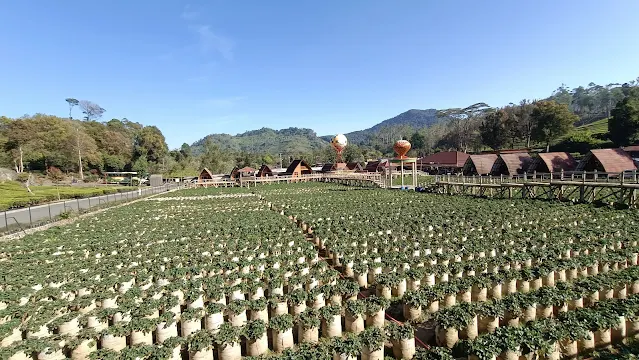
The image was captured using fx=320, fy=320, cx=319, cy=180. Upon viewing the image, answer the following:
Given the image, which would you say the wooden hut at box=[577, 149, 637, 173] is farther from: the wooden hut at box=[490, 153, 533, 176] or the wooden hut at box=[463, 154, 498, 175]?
the wooden hut at box=[463, 154, 498, 175]

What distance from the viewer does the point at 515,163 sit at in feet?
127

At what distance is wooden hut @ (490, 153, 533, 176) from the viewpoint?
38.2 meters

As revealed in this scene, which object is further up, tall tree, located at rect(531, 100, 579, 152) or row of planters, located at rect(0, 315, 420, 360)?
tall tree, located at rect(531, 100, 579, 152)

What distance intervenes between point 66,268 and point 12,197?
23203mm

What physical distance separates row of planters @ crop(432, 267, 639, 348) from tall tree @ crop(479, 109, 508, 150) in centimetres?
6955

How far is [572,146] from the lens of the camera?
178 feet

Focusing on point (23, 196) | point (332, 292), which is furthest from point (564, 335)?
point (23, 196)

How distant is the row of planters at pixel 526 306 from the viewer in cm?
596

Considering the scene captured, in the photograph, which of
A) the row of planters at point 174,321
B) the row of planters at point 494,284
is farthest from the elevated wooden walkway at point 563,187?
the row of planters at point 174,321

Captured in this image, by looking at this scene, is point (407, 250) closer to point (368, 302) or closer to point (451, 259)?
point (451, 259)

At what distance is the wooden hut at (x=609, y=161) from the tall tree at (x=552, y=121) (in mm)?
29844

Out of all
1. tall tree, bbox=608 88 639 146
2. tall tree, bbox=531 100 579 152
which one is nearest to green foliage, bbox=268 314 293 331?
tall tree, bbox=608 88 639 146

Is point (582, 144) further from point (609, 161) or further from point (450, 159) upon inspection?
point (609, 161)

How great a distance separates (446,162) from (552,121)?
19.8 metres
